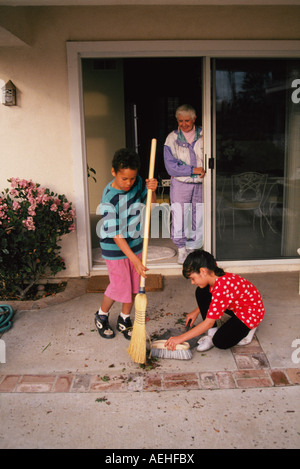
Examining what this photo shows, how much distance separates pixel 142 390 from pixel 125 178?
52.8 inches

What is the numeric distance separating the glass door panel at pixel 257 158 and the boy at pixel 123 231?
1.69 metres

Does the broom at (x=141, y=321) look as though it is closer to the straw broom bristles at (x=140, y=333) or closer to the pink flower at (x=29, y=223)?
the straw broom bristles at (x=140, y=333)

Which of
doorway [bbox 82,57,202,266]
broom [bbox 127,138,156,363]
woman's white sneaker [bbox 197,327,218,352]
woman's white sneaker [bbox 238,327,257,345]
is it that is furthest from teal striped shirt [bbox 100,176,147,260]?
doorway [bbox 82,57,202,266]

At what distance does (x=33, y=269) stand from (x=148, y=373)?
71.8 inches

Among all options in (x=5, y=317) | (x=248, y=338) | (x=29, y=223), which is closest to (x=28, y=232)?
(x=29, y=223)

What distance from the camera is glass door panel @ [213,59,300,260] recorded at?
4535 millimetres

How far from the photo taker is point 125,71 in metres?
8.46

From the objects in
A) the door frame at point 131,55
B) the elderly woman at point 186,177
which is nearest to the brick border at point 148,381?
the door frame at point 131,55

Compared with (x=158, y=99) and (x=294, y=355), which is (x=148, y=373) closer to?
(x=294, y=355)

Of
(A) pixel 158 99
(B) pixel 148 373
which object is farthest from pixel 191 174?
(A) pixel 158 99

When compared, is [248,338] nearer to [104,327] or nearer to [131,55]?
[104,327]

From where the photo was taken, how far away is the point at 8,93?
4309mm

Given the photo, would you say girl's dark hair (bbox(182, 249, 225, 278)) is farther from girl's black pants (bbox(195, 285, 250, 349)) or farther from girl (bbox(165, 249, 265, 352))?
girl's black pants (bbox(195, 285, 250, 349))

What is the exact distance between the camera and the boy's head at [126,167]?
296 centimetres
